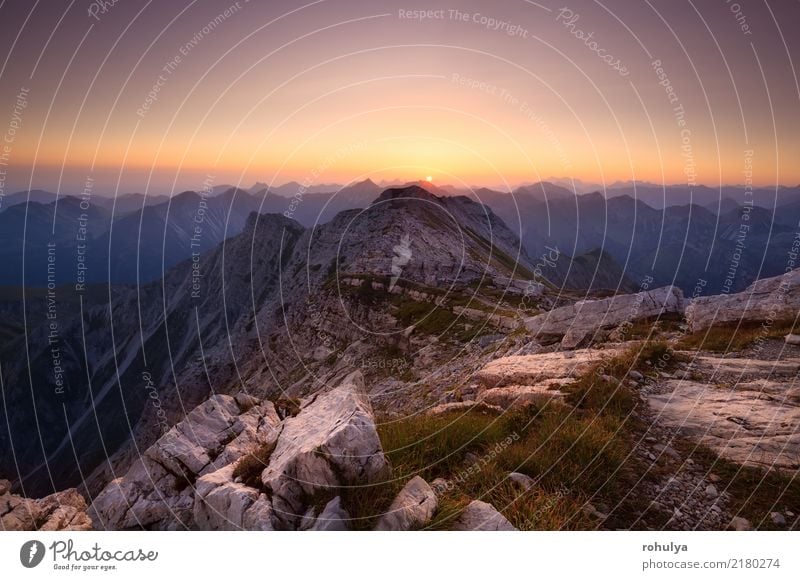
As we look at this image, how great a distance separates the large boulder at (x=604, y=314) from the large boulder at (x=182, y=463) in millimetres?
13285

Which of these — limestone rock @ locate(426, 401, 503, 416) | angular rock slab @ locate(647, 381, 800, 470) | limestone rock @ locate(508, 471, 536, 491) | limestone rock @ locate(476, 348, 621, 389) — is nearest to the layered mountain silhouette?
limestone rock @ locate(426, 401, 503, 416)

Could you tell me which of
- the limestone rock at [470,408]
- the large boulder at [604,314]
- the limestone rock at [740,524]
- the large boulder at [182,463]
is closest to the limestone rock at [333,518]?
the large boulder at [182,463]

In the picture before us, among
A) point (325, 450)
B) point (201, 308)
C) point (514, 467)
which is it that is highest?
point (325, 450)

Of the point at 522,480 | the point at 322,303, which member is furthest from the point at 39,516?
the point at 322,303

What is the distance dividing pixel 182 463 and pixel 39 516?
3959 mm

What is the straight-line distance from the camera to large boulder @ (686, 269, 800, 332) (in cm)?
1361

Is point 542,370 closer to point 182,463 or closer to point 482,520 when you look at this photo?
point 482,520

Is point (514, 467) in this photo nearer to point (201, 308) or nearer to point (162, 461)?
point (162, 461)

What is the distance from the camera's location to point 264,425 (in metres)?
12.7
